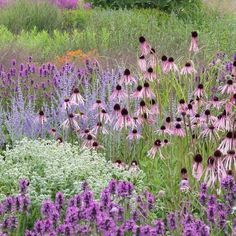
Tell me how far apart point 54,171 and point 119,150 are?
114 cm

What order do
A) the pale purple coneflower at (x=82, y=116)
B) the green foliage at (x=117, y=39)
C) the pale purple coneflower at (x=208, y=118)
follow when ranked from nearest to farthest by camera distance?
the pale purple coneflower at (x=208, y=118), the pale purple coneflower at (x=82, y=116), the green foliage at (x=117, y=39)

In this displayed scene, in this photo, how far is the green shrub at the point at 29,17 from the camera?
37.4 feet

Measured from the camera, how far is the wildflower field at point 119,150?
10.5 feet

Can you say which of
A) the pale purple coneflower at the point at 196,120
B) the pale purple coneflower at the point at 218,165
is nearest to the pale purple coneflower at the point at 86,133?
the pale purple coneflower at the point at 196,120

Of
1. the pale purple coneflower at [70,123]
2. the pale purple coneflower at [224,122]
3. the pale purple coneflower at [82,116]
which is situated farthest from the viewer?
the pale purple coneflower at [82,116]

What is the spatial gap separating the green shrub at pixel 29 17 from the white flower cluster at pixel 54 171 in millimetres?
7237

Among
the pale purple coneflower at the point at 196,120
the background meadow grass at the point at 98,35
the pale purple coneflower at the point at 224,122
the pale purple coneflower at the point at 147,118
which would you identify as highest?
the pale purple coneflower at the point at 224,122

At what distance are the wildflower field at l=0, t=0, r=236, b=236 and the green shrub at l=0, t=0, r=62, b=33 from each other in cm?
314

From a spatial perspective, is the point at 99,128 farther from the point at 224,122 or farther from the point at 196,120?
the point at 224,122

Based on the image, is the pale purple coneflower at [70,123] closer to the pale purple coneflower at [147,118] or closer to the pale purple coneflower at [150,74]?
the pale purple coneflower at [147,118]

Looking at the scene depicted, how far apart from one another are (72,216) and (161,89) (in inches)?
123

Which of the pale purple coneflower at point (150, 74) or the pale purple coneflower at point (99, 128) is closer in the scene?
the pale purple coneflower at point (150, 74)

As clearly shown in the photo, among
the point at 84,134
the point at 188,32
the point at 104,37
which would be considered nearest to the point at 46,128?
the point at 84,134

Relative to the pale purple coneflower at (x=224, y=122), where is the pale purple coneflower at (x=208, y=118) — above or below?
below
